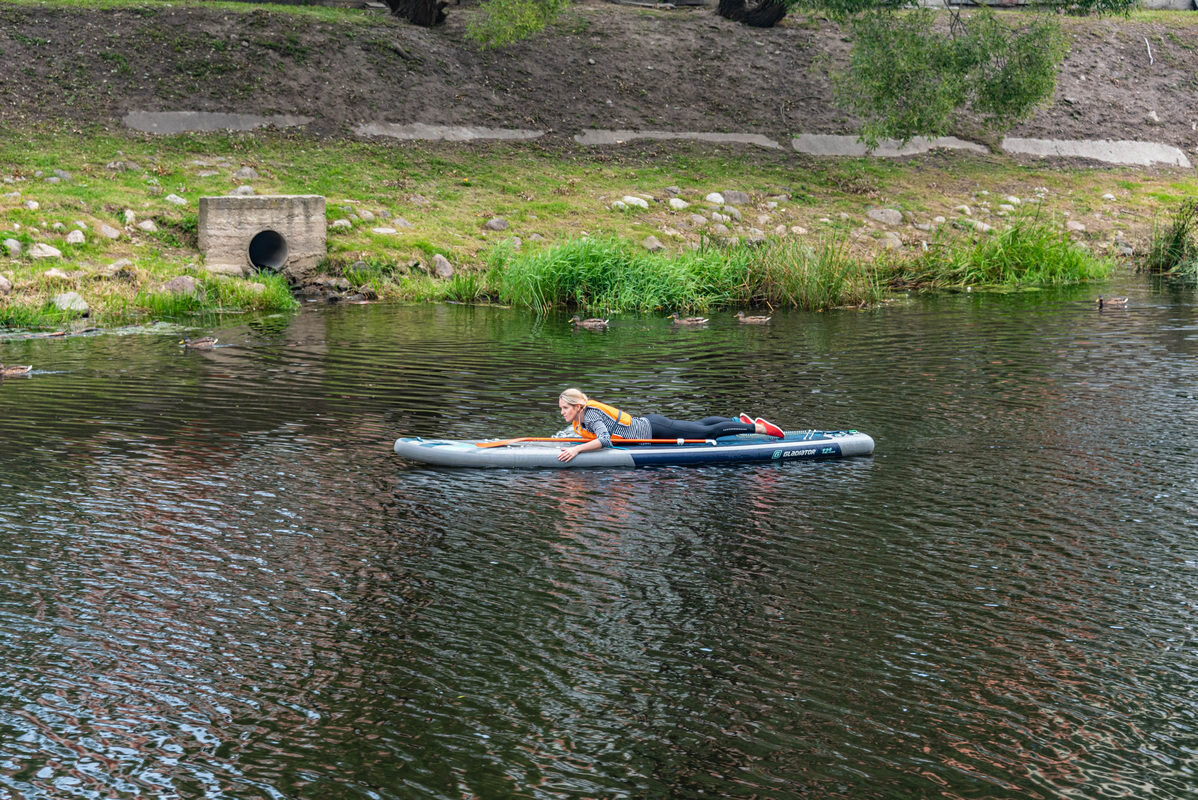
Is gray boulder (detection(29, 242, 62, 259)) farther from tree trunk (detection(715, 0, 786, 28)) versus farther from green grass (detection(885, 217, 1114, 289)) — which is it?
tree trunk (detection(715, 0, 786, 28))

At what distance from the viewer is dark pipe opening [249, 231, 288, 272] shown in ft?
87.8

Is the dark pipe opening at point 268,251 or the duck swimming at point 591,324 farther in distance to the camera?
the dark pipe opening at point 268,251

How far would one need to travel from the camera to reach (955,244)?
97.7ft

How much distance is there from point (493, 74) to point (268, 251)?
422 inches

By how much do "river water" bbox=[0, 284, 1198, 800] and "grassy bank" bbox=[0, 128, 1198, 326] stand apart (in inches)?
323

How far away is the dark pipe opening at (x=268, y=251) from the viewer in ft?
87.8

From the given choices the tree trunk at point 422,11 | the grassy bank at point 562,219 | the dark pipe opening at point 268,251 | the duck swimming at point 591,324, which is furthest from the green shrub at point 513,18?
the duck swimming at point 591,324

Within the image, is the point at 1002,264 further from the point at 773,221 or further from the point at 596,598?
the point at 596,598

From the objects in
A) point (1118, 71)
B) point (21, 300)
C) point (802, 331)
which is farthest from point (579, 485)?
point (1118, 71)

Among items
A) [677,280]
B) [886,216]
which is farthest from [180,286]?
[886,216]

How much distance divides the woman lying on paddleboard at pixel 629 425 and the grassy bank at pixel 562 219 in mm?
11492

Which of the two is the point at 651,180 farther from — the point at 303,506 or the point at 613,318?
the point at 303,506

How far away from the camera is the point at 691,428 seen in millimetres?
13297

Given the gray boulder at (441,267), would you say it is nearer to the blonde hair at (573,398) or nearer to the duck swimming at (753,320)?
the duck swimming at (753,320)
